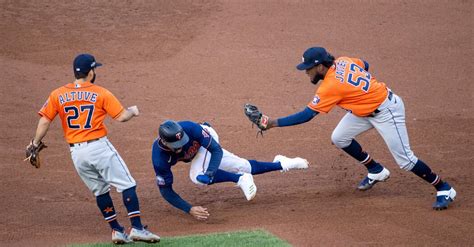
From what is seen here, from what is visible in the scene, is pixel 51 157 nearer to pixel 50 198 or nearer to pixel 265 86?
pixel 50 198

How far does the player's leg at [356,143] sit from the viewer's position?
8898 millimetres

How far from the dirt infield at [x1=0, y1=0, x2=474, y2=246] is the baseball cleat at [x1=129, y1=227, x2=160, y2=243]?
1.59 ft

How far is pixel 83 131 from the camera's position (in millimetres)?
7535

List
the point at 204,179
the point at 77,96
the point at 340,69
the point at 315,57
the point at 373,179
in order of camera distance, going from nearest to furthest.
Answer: the point at 77,96, the point at 204,179, the point at 315,57, the point at 340,69, the point at 373,179

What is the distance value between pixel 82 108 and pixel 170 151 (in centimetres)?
111

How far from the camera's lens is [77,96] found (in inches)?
294

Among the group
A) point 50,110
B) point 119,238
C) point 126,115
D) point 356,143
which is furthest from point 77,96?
point 356,143

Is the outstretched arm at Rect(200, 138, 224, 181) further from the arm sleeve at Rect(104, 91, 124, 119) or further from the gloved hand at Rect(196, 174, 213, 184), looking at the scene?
the arm sleeve at Rect(104, 91, 124, 119)

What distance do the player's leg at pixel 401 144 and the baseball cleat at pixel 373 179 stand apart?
56 cm

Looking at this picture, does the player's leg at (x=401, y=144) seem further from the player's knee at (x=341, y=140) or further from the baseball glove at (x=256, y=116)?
the baseball glove at (x=256, y=116)

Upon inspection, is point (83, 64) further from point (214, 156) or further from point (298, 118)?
point (298, 118)

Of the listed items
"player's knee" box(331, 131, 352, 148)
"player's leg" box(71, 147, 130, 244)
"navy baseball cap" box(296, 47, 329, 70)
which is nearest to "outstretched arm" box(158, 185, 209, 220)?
"player's leg" box(71, 147, 130, 244)

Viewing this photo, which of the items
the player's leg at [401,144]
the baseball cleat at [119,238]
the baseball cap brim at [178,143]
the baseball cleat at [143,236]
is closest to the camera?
the baseball cleat at [143,236]

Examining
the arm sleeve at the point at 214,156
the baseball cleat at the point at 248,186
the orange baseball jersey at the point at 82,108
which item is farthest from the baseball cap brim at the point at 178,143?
the baseball cleat at the point at 248,186
